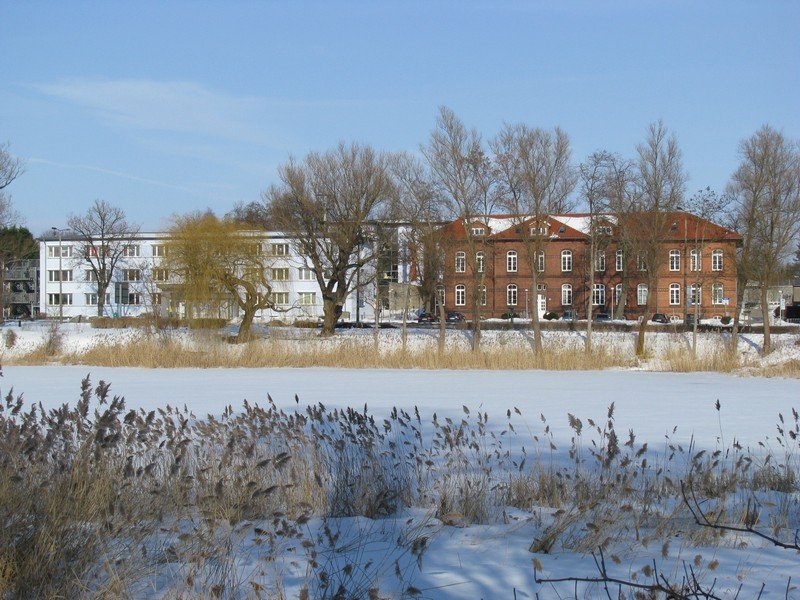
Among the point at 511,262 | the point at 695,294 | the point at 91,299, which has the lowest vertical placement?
the point at 695,294

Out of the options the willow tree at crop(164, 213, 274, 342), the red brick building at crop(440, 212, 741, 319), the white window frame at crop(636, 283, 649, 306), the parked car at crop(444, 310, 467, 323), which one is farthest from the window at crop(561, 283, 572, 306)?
the willow tree at crop(164, 213, 274, 342)

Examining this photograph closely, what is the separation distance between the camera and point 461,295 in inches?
2977

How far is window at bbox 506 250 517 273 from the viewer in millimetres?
75188

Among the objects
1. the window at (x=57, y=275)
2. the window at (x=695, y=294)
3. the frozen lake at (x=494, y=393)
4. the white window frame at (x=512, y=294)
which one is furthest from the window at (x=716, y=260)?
the window at (x=57, y=275)

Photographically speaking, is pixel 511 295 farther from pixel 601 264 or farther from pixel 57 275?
pixel 57 275

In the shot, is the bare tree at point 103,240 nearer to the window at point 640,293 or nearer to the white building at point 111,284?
the white building at point 111,284

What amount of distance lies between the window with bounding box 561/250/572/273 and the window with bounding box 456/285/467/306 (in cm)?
890

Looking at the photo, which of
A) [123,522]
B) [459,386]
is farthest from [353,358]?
[123,522]

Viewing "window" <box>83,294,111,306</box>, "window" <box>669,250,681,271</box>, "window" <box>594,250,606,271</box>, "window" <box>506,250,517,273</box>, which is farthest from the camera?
"window" <box>83,294,111,306</box>

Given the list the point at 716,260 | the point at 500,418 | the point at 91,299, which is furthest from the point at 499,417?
the point at 91,299

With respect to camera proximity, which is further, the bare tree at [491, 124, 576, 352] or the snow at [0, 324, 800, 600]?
the bare tree at [491, 124, 576, 352]

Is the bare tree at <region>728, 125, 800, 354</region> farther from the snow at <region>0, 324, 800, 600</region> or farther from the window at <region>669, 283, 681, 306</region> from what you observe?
the window at <region>669, 283, 681, 306</region>

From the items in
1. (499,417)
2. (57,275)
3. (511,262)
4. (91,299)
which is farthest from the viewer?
(57,275)

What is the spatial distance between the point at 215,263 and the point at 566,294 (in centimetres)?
4020
